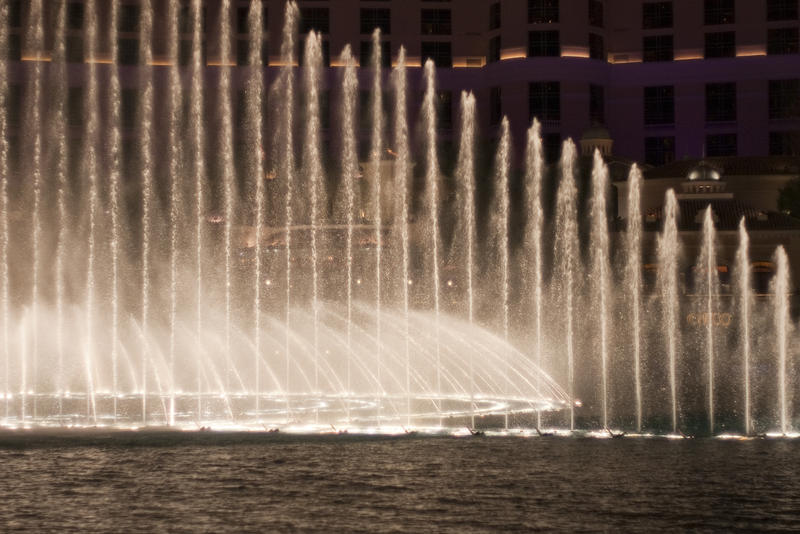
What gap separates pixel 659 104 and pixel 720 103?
A: 383 cm

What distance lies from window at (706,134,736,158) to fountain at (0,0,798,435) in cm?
1111

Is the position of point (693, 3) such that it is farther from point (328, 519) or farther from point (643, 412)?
point (328, 519)

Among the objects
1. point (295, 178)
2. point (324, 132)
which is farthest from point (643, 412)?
point (324, 132)

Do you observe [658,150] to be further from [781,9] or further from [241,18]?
[241,18]

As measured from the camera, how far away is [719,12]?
266ft

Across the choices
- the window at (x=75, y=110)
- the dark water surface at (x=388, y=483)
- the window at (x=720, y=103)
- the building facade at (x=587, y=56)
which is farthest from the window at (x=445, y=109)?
the dark water surface at (x=388, y=483)

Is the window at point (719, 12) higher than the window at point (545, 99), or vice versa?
the window at point (719, 12)

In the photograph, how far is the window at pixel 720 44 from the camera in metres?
80.2

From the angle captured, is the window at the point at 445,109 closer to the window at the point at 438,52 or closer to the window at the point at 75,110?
the window at the point at 438,52

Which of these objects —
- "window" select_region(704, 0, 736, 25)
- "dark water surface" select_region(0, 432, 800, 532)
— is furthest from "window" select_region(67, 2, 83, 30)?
"dark water surface" select_region(0, 432, 800, 532)

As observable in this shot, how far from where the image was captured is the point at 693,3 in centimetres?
8131

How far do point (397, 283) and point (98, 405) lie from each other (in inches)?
1158

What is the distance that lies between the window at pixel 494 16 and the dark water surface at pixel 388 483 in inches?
2411

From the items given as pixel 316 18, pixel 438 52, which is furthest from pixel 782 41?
pixel 316 18
